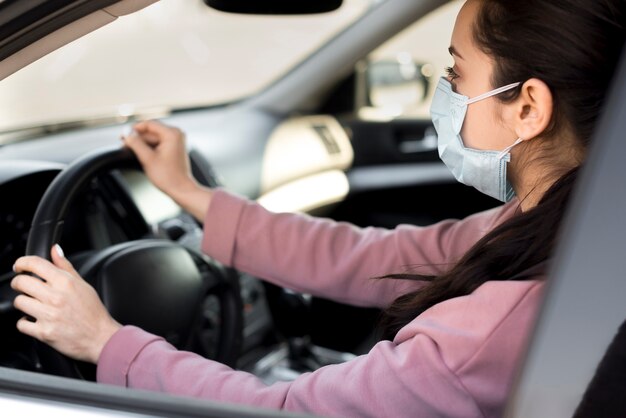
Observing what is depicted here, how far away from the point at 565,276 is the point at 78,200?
1.24 metres

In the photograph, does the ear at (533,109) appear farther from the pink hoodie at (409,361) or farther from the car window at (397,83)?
the car window at (397,83)

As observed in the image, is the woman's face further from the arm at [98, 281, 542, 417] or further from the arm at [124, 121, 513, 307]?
the arm at [124, 121, 513, 307]

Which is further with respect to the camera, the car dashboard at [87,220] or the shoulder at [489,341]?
the car dashboard at [87,220]

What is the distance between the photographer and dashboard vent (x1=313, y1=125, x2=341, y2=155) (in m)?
3.18

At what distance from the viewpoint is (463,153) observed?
1.46 metres

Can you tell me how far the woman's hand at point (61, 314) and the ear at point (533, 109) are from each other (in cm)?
69

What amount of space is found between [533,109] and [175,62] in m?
6.83

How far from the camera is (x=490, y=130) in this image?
1.42 meters

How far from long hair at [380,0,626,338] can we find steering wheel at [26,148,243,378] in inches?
23.3

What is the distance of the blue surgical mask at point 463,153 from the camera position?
4.65 ft

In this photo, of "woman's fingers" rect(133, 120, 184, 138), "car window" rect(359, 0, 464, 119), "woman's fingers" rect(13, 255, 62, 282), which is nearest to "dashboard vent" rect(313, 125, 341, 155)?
"car window" rect(359, 0, 464, 119)

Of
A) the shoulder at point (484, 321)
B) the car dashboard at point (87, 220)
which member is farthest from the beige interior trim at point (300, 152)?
the shoulder at point (484, 321)

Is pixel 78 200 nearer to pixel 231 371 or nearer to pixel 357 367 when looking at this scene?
pixel 231 371

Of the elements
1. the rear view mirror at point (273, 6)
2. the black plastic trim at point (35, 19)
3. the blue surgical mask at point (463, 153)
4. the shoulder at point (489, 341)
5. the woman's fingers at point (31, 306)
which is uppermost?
the black plastic trim at point (35, 19)
